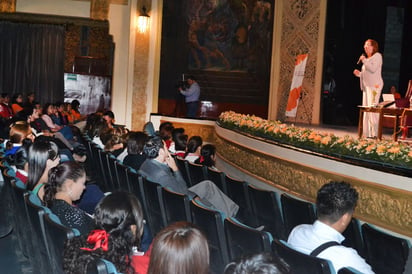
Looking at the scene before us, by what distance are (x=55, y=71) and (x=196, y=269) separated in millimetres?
16859

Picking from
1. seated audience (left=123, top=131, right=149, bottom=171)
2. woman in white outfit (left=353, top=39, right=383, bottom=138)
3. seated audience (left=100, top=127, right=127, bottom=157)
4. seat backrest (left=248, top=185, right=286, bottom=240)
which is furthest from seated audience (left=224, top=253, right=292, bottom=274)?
woman in white outfit (left=353, top=39, right=383, bottom=138)

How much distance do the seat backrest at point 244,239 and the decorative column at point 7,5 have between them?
14.0 meters

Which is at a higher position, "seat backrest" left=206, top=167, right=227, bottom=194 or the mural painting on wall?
the mural painting on wall

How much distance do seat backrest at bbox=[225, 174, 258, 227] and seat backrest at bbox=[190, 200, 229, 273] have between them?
4.00 ft

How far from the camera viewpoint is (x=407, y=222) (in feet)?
15.4

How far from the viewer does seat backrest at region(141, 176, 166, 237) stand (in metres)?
4.54

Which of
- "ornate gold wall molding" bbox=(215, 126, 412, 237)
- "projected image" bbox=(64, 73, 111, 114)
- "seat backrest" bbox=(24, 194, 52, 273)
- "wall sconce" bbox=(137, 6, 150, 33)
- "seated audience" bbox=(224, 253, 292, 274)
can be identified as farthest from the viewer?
"projected image" bbox=(64, 73, 111, 114)

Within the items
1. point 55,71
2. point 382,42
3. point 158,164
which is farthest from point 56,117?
point 158,164

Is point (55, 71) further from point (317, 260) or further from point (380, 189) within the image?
point (317, 260)

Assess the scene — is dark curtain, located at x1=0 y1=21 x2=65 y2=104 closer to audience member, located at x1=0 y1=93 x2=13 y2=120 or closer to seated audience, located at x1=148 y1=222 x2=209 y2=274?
audience member, located at x1=0 y1=93 x2=13 y2=120

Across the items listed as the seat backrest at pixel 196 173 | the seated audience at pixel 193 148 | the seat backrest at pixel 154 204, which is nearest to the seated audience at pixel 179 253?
the seat backrest at pixel 154 204

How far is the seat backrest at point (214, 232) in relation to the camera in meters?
3.55

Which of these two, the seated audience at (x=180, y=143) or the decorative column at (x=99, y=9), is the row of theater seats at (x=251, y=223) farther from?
the decorative column at (x=99, y=9)

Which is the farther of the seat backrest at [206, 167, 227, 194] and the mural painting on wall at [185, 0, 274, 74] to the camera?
the mural painting on wall at [185, 0, 274, 74]
